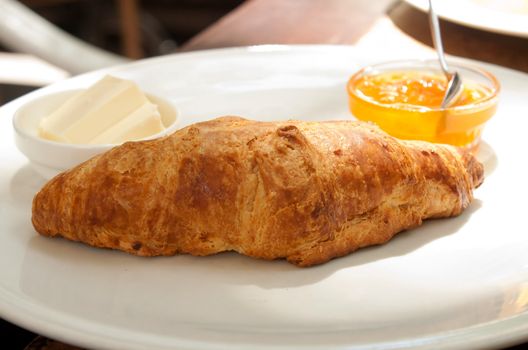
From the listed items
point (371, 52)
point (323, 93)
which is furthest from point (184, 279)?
point (371, 52)

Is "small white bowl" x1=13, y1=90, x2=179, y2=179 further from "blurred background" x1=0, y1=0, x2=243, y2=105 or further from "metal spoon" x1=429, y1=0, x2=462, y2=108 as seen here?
"blurred background" x1=0, y1=0, x2=243, y2=105

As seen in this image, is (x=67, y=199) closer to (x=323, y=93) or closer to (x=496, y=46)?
(x=323, y=93)

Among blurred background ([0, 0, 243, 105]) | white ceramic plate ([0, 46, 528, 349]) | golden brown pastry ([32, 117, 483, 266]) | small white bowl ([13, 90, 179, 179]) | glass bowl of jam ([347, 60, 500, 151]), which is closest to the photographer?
white ceramic plate ([0, 46, 528, 349])

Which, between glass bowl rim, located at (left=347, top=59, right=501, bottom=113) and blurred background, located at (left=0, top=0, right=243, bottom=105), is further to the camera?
blurred background, located at (left=0, top=0, right=243, bottom=105)

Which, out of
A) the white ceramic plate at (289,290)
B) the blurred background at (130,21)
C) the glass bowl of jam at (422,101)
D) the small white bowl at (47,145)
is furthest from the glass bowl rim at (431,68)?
the blurred background at (130,21)

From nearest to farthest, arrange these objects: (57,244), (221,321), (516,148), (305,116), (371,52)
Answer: (221,321), (57,244), (516,148), (305,116), (371,52)

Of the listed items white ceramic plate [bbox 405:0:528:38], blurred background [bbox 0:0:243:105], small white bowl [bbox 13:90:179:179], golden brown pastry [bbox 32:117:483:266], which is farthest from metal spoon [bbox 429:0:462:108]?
blurred background [bbox 0:0:243:105]
